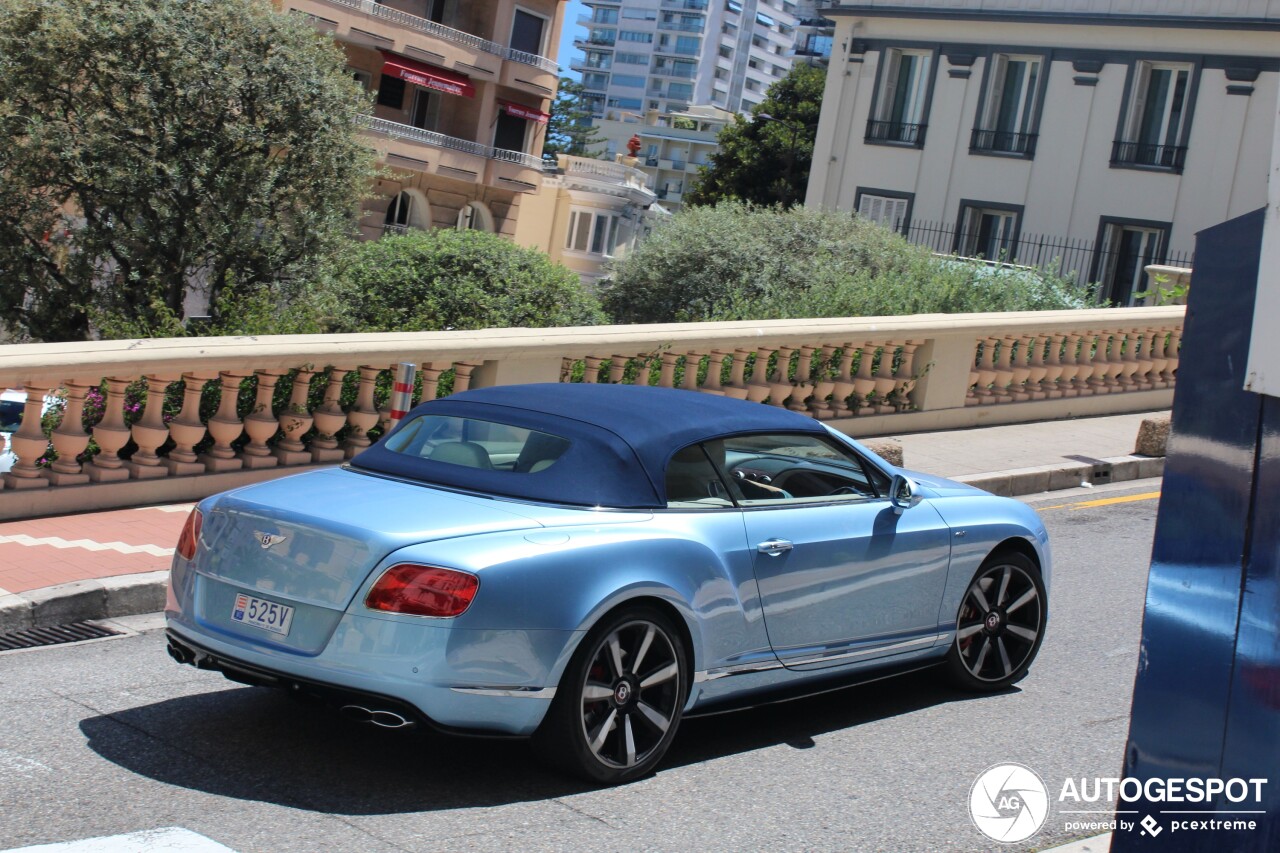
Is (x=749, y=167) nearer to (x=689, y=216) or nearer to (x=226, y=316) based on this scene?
(x=689, y=216)

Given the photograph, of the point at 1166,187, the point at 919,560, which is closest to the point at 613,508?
the point at 919,560

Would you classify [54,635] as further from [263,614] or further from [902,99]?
[902,99]

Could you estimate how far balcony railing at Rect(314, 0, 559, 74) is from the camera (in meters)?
41.4

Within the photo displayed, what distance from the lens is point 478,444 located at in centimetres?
609

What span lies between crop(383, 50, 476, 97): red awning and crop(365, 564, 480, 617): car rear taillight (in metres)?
39.1

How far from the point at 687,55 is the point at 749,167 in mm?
124932

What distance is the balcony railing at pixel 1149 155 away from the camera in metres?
33.7

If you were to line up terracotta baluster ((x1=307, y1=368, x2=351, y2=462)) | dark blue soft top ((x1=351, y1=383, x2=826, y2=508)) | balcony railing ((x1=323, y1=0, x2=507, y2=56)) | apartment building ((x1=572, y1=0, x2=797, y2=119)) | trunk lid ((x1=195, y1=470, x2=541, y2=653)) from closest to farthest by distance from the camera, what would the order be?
trunk lid ((x1=195, y1=470, x2=541, y2=653)) < dark blue soft top ((x1=351, y1=383, x2=826, y2=508)) < terracotta baluster ((x1=307, y1=368, x2=351, y2=462)) < balcony railing ((x1=323, y1=0, x2=507, y2=56)) < apartment building ((x1=572, y1=0, x2=797, y2=119))

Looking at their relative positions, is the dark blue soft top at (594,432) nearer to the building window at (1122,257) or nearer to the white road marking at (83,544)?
the white road marking at (83,544)

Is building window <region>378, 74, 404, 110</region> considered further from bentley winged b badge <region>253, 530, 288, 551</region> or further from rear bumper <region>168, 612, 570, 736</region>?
rear bumper <region>168, 612, 570, 736</region>

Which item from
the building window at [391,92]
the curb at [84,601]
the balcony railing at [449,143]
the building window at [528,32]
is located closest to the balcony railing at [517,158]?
Result: the balcony railing at [449,143]

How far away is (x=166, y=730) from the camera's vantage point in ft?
19.0

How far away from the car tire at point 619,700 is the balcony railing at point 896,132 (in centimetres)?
3357

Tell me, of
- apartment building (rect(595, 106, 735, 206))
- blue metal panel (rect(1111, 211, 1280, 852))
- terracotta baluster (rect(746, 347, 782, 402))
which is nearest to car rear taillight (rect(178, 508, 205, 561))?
blue metal panel (rect(1111, 211, 1280, 852))
